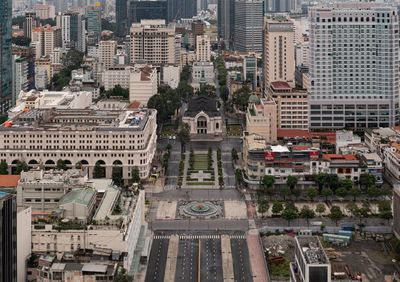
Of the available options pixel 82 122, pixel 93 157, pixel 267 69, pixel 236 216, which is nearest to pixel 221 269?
pixel 236 216

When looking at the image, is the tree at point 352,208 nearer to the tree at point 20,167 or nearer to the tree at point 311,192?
the tree at point 311,192

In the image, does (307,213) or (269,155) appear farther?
(269,155)

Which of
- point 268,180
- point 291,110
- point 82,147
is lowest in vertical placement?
point 268,180

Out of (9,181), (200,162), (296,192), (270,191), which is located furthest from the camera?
(200,162)

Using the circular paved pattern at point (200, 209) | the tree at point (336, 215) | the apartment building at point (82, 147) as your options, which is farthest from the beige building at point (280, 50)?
the tree at point (336, 215)

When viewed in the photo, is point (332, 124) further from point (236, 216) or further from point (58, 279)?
point (58, 279)

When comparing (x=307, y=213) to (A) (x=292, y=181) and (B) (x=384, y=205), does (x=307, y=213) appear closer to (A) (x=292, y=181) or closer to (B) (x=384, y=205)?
(B) (x=384, y=205)

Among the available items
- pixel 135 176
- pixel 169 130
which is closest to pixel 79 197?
pixel 135 176
